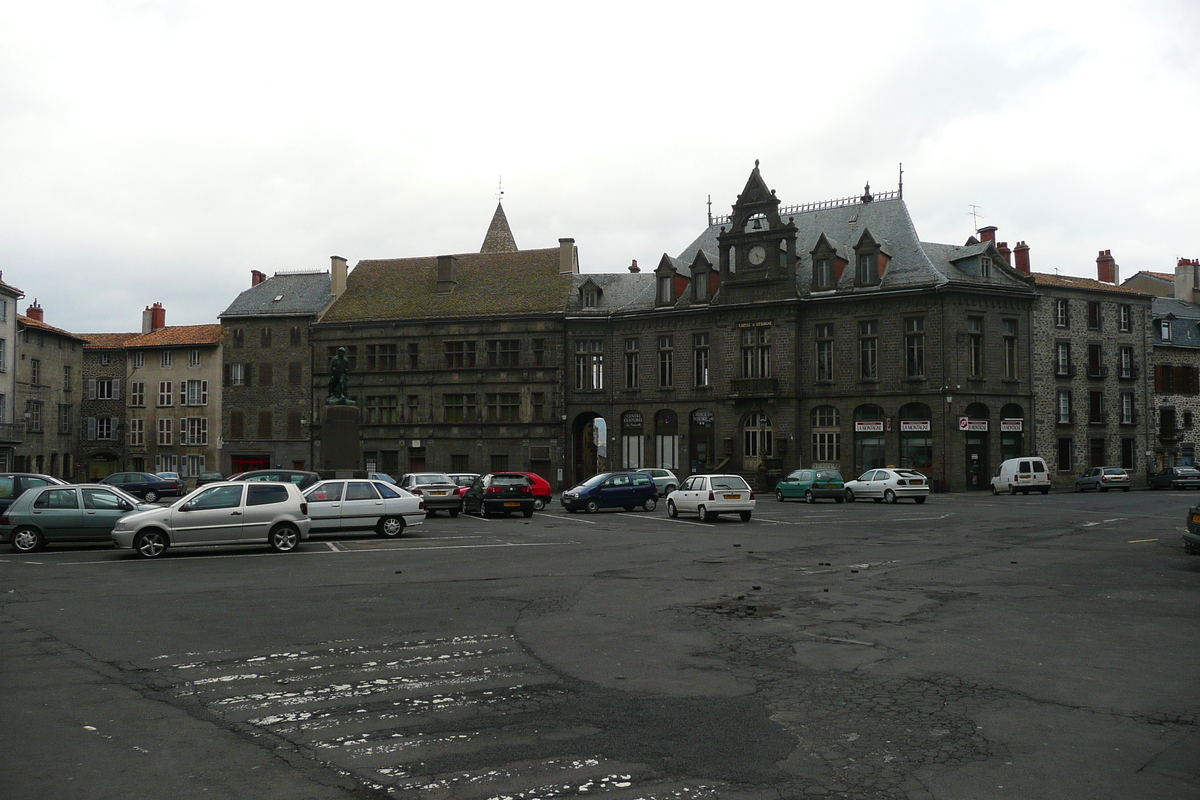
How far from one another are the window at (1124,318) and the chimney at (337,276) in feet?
158

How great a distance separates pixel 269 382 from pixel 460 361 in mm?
13124

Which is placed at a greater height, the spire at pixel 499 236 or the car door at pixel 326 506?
the spire at pixel 499 236

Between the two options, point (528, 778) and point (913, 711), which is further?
point (913, 711)

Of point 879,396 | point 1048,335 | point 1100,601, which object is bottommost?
point 1100,601

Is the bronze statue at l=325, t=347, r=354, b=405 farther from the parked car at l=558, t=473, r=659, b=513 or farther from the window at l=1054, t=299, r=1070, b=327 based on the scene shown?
the window at l=1054, t=299, r=1070, b=327

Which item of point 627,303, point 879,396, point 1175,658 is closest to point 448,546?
point 1175,658

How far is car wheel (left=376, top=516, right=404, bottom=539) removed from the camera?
23.8m

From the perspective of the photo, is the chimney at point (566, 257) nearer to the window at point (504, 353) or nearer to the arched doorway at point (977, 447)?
the window at point (504, 353)

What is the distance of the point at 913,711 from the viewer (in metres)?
7.49

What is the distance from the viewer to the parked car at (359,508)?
23016 mm

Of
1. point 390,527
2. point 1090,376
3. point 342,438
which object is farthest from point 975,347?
point 390,527

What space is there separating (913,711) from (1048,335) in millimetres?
49280

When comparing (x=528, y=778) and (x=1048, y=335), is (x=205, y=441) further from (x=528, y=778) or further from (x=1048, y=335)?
(x=528, y=778)

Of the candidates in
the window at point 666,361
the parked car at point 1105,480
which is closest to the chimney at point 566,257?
the window at point 666,361
